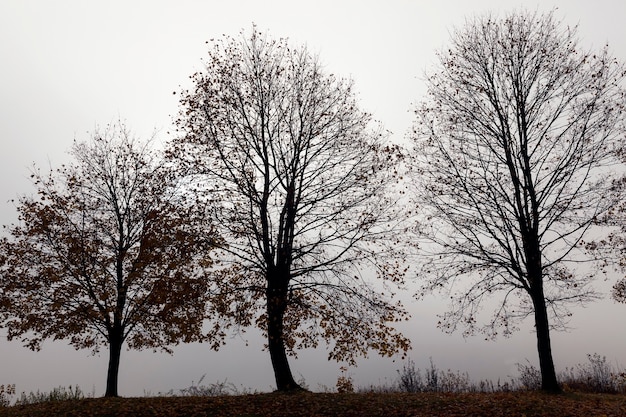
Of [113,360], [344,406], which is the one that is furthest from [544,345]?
[113,360]

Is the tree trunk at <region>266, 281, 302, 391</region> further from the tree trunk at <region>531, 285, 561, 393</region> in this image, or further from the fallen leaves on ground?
the tree trunk at <region>531, 285, 561, 393</region>

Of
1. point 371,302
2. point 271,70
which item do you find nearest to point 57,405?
point 371,302

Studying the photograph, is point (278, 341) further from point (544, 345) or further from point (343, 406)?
point (544, 345)

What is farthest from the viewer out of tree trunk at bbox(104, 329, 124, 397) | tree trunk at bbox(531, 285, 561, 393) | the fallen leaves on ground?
tree trunk at bbox(104, 329, 124, 397)

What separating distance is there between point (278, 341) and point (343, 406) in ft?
14.0

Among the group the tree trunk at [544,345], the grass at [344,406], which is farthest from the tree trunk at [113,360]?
the tree trunk at [544,345]

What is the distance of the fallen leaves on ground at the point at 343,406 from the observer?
41.7 feet

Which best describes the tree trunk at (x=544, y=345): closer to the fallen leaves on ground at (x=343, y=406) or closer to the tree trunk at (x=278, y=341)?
the fallen leaves on ground at (x=343, y=406)

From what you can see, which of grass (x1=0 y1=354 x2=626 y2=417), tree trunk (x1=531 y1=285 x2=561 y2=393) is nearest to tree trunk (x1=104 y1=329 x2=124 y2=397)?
grass (x1=0 y1=354 x2=626 y2=417)

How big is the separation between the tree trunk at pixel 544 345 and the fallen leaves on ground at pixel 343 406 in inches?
33.8

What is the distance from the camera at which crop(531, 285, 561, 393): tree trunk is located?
1638 centimetres

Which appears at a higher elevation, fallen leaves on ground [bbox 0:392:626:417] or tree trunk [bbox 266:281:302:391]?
Answer: tree trunk [bbox 266:281:302:391]

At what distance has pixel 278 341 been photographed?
17219mm

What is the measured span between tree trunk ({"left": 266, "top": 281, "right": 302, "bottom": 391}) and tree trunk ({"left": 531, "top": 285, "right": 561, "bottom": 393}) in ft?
28.4
